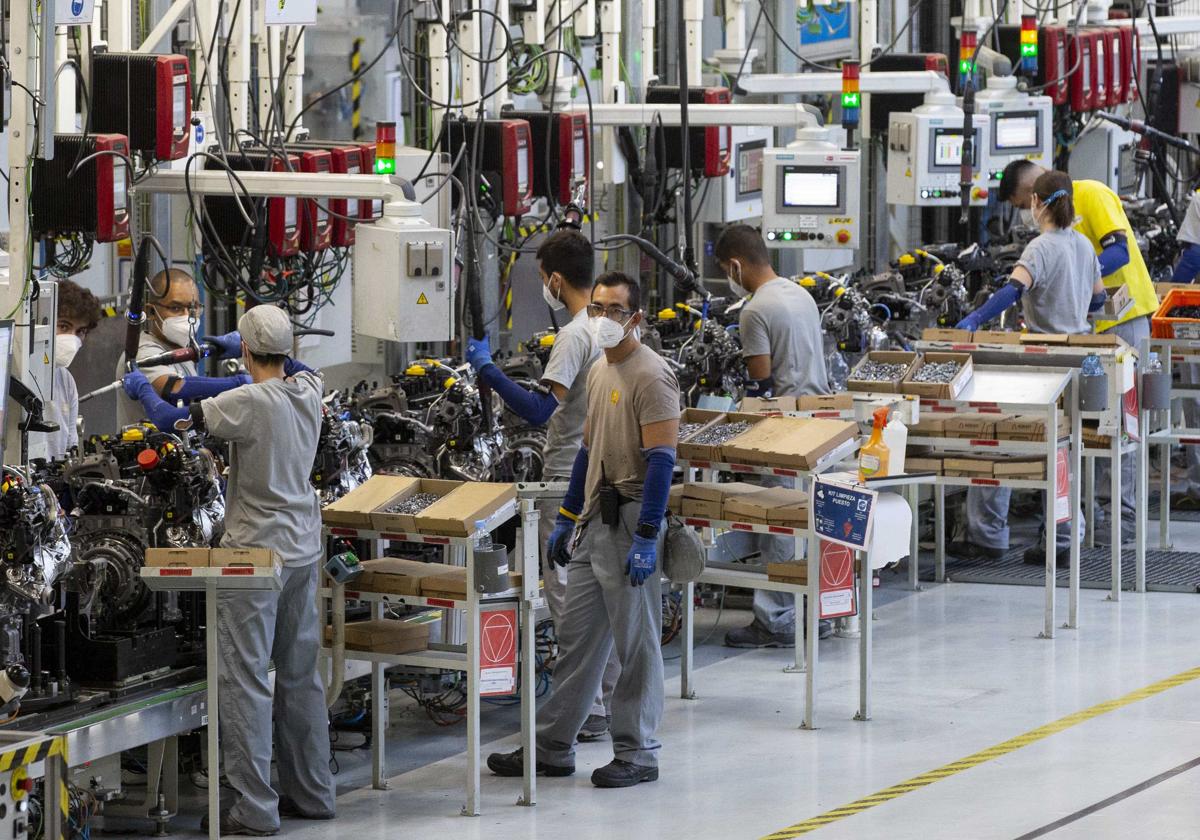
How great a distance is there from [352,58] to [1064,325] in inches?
152

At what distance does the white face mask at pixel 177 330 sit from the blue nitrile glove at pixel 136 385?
2.57 ft

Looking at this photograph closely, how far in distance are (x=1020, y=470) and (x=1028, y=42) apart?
4.96 meters

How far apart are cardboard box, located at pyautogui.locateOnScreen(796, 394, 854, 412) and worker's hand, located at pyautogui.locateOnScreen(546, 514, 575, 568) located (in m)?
2.01

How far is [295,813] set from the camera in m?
7.11

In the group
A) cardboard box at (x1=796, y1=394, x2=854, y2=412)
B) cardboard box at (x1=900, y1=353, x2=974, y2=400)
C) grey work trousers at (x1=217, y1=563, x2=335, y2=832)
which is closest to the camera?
grey work trousers at (x1=217, y1=563, x2=335, y2=832)

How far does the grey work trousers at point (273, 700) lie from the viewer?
673 cm

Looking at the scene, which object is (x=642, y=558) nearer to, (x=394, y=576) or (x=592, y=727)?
(x=394, y=576)

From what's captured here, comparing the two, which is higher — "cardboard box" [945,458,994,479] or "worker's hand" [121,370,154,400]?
"worker's hand" [121,370,154,400]

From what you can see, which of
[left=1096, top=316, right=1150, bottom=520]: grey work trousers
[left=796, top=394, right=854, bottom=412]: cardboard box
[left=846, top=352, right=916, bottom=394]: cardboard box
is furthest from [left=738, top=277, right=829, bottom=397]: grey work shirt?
[left=1096, top=316, right=1150, bottom=520]: grey work trousers

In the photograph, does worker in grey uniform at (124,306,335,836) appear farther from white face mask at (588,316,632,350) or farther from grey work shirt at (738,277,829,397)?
grey work shirt at (738,277,829,397)

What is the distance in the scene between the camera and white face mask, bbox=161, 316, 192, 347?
8164 mm

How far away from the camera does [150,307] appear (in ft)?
27.0

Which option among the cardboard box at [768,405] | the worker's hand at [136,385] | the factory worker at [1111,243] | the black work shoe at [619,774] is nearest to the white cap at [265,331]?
the worker's hand at [136,385]

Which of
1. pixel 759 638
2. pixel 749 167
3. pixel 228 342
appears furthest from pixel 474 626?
pixel 749 167
